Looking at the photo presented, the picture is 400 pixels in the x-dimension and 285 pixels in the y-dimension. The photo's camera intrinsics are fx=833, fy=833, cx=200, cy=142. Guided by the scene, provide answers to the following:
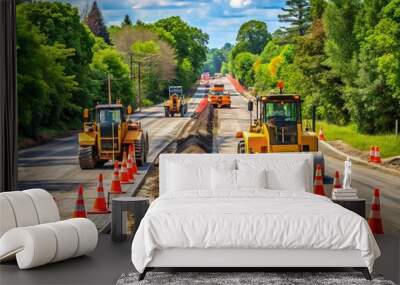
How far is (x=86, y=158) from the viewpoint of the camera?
9820mm

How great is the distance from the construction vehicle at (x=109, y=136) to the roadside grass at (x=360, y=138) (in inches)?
84.3

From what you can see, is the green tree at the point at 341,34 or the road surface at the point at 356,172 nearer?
the road surface at the point at 356,172

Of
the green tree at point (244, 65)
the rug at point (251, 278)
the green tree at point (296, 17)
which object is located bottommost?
the rug at point (251, 278)

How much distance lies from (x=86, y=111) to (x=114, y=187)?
0.99m

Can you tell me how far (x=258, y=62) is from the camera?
399 inches

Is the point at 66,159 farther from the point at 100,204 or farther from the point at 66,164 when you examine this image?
the point at 100,204

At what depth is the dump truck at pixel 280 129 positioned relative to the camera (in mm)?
9453

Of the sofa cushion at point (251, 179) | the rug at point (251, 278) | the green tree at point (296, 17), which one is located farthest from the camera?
the green tree at point (296, 17)

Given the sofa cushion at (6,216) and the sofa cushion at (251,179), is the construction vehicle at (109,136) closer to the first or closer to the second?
the sofa cushion at (251,179)

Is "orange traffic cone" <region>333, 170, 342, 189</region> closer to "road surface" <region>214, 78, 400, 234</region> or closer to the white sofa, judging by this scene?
"road surface" <region>214, 78, 400, 234</region>

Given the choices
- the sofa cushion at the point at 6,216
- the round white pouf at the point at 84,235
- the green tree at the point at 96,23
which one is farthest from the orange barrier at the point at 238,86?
the sofa cushion at the point at 6,216

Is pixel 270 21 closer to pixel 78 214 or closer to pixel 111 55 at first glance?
pixel 111 55

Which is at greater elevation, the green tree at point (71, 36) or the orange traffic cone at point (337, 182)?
the green tree at point (71, 36)

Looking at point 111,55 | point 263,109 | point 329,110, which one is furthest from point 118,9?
point 329,110
